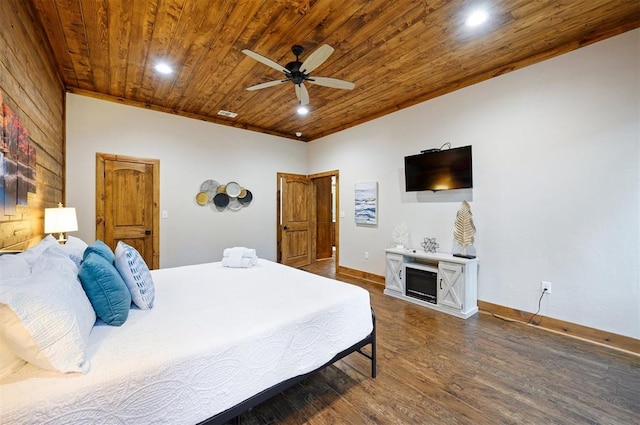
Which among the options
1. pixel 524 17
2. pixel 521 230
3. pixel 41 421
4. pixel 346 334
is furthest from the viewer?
pixel 521 230

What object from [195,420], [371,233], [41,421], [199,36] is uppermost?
[199,36]

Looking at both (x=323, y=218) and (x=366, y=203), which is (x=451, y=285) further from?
(x=323, y=218)

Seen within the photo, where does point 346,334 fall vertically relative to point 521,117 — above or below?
below

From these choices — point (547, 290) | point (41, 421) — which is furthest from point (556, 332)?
point (41, 421)

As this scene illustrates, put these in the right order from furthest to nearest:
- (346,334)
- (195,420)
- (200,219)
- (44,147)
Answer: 1. (200,219)
2. (44,147)
3. (346,334)
4. (195,420)

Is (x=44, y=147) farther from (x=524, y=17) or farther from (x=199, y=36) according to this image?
(x=524, y=17)

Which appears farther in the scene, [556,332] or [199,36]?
[556,332]

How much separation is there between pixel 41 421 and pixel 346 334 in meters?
1.49

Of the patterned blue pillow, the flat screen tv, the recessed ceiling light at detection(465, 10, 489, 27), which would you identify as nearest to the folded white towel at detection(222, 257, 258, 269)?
the patterned blue pillow

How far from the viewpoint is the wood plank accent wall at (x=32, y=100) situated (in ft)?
5.79

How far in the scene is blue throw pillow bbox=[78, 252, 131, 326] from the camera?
140 centimetres

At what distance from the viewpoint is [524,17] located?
228 cm

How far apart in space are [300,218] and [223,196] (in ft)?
5.99

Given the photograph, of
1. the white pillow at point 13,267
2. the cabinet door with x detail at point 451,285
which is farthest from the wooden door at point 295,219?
the white pillow at point 13,267
